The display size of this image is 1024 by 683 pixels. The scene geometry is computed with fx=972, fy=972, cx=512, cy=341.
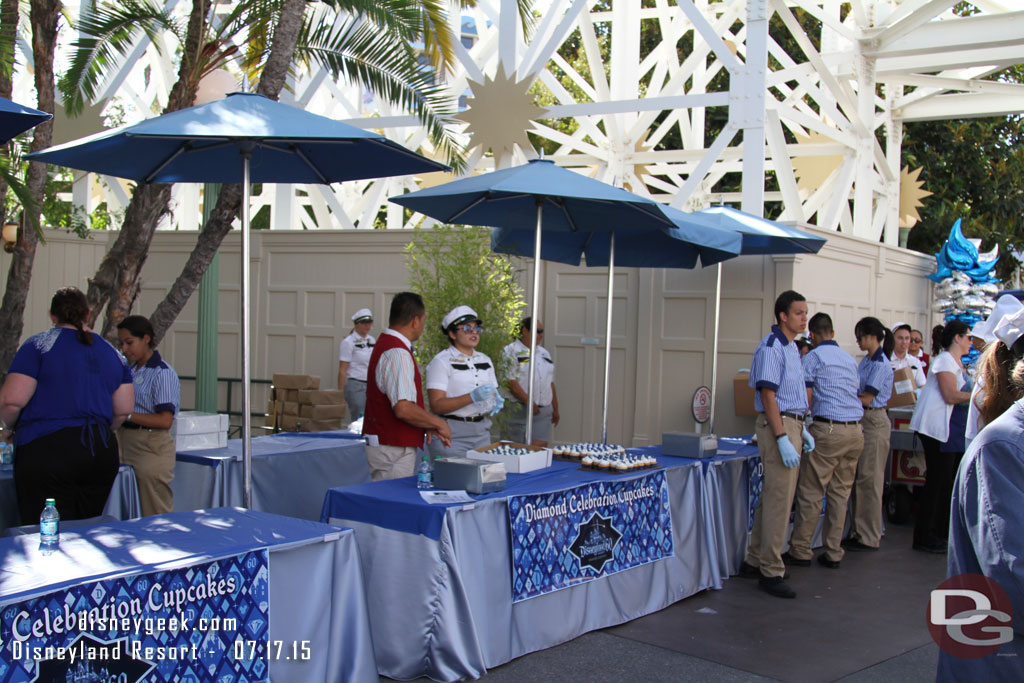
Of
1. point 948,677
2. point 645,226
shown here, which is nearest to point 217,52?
point 645,226

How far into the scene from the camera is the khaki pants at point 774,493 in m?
6.26

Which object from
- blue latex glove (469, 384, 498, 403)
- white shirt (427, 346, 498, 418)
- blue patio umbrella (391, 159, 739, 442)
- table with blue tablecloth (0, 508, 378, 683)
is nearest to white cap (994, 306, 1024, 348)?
table with blue tablecloth (0, 508, 378, 683)

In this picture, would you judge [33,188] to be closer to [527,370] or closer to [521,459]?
[527,370]

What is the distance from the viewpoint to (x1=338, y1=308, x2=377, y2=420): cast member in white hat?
35.1 feet

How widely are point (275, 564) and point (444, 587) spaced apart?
918 mm

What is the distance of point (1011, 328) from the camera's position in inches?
93.0

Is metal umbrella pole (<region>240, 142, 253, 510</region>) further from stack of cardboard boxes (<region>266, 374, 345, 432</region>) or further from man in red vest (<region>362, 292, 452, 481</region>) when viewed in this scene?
stack of cardboard boxes (<region>266, 374, 345, 432</region>)

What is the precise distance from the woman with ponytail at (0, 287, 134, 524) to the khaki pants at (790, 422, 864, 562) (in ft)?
15.0

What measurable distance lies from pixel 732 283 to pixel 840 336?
153 cm

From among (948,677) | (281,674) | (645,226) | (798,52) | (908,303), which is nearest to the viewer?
(948,677)

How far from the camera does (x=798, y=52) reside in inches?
906

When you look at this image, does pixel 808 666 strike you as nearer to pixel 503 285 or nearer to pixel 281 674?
pixel 281 674

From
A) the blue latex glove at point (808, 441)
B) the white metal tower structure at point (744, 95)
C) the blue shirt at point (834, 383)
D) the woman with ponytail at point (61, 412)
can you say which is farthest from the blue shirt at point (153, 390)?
the white metal tower structure at point (744, 95)

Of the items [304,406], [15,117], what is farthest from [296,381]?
[15,117]
